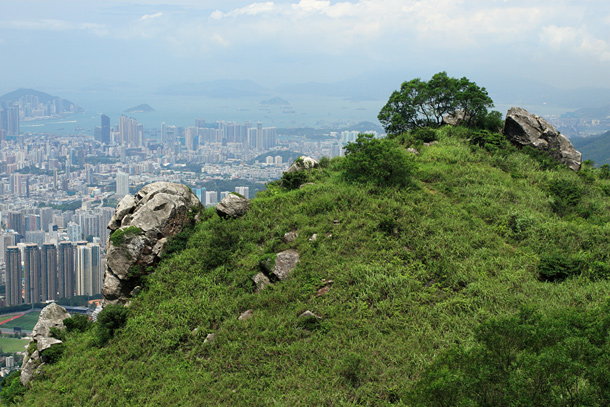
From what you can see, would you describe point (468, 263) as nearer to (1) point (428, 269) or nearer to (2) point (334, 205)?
(1) point (428, 269)

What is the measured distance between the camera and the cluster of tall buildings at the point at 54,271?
67250 mm

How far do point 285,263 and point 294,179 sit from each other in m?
7.48

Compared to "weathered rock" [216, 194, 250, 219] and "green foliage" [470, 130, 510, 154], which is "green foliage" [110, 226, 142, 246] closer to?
"weathered rock" [216, 194, 250, 219]

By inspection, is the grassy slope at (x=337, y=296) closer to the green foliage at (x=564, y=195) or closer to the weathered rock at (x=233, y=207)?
the weathered rock at (x=233, y=207)

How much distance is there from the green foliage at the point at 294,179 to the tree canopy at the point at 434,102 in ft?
31.7

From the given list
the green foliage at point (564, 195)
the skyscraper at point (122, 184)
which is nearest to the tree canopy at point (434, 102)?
the green foliage at point (564, 195)

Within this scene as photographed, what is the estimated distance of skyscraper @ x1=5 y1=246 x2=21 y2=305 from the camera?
6462cm

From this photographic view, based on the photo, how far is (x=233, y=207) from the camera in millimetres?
19156

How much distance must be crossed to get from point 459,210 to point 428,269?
4283 millimetres

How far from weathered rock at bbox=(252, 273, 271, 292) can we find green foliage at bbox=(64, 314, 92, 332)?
851 cm

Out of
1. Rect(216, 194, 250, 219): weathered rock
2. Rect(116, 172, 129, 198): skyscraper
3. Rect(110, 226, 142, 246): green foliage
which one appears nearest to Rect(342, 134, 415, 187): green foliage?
Rect(216, 194, 250, 219): weathered rock

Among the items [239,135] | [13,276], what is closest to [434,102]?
[13,276]

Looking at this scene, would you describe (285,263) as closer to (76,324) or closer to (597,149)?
(76,324)

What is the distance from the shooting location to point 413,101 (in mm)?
28406
